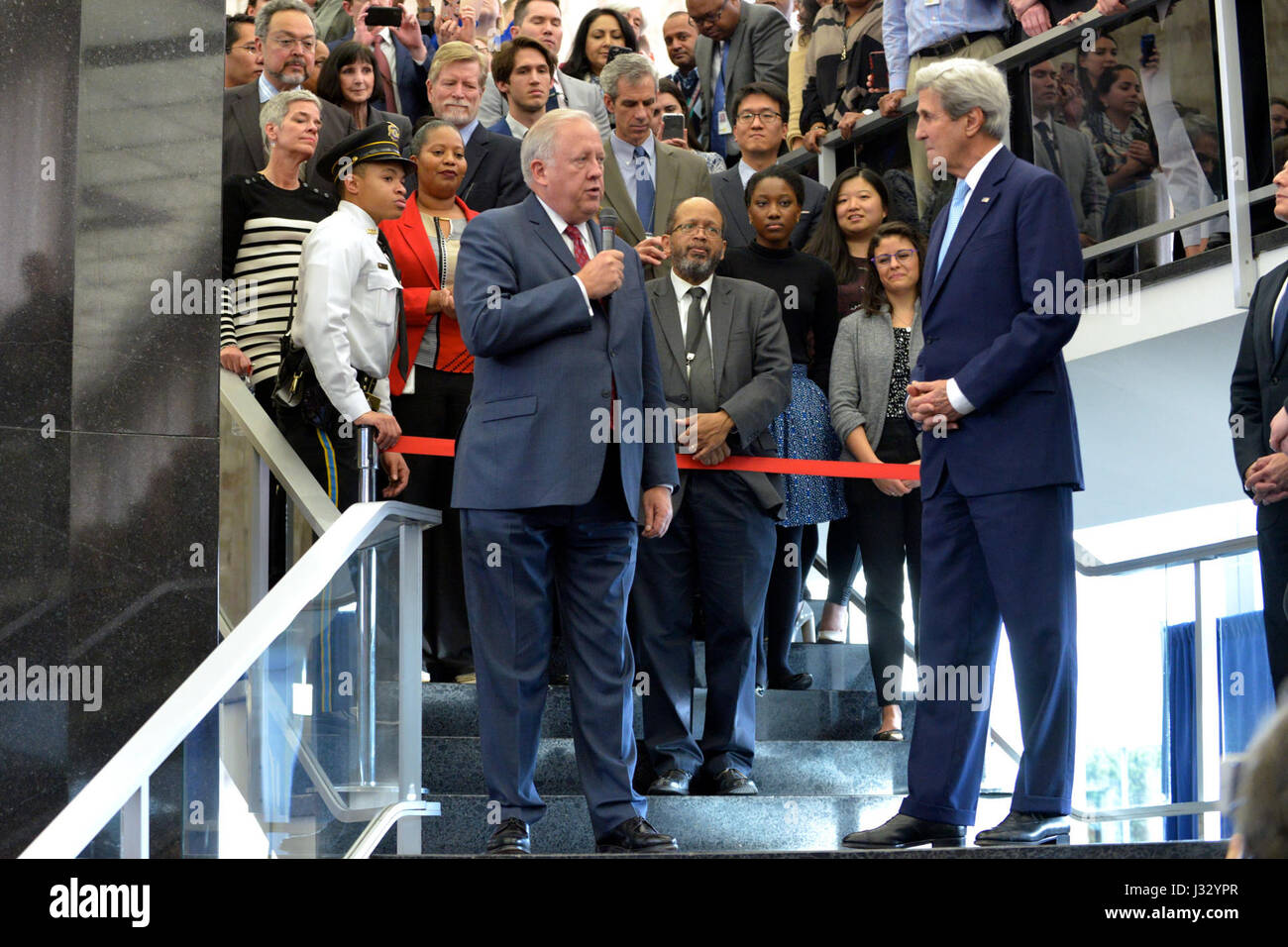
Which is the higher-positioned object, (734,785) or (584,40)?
(584,40)

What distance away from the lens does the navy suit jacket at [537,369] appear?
448 centimetres

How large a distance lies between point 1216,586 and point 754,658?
1.58m

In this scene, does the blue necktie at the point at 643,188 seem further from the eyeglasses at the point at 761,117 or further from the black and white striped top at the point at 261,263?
the black and white striped top at the point at 261,263

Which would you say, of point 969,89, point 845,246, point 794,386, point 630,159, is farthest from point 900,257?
point 969,89

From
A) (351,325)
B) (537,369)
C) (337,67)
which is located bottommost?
(537,369)

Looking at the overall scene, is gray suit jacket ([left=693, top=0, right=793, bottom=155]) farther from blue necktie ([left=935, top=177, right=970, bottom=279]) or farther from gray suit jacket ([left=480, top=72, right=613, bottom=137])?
blue necktie ([left=935, top=177, right=970, bottom=279])

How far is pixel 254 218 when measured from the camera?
577 centimetres

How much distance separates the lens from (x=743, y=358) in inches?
225

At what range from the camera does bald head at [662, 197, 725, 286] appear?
580 centimetres

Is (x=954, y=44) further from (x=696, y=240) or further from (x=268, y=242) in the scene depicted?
(x=268, y=242)

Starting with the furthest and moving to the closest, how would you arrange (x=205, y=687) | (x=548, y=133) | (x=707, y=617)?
(x=707, y=617), (x=548, y=133), (x=205, y=687)

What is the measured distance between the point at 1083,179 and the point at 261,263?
3.24m

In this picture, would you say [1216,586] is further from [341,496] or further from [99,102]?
[99,102]
